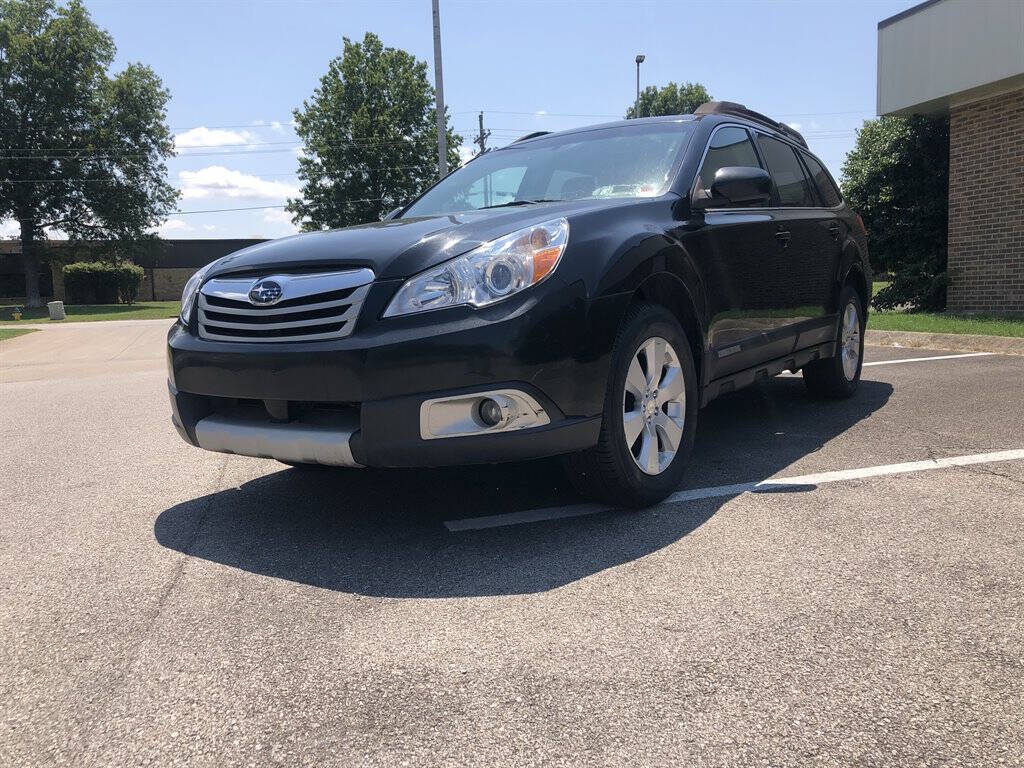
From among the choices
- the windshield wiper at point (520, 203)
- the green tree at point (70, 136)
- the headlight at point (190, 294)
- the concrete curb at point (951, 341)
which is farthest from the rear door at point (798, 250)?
the green tree at point (70, 136)

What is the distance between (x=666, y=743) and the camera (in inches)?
73.5

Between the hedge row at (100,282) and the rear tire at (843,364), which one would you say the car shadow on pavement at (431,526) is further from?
the hedge row at (100,282)

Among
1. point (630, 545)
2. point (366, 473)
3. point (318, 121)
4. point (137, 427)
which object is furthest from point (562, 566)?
point (318, 121)

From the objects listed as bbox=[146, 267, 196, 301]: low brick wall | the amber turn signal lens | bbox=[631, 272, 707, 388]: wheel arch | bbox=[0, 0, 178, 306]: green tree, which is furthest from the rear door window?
bbox=[146, 267, 196, 301]: low brick wall

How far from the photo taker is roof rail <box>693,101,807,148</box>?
189 inches

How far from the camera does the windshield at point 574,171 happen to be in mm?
4164

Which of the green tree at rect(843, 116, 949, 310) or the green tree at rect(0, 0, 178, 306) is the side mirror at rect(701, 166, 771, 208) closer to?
the green tree at rect(843, 116, 949, 310)

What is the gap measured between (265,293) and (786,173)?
11.7ft

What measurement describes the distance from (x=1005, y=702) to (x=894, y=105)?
12417 millimetres

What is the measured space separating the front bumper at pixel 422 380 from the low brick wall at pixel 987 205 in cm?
Answer: 1051

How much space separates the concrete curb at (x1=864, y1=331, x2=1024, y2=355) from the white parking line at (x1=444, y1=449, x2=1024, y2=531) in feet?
15.5

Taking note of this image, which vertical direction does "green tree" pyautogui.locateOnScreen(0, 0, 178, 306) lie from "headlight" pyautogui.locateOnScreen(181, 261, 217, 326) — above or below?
above

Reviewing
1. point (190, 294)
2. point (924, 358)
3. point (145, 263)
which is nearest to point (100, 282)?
point (145, 263)

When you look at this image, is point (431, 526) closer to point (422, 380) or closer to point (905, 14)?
point (422, 380)
